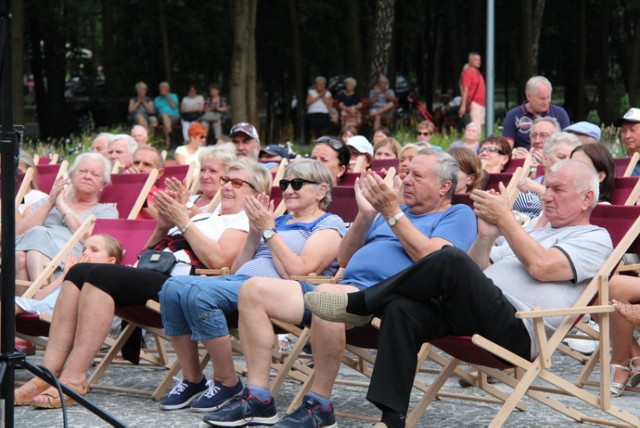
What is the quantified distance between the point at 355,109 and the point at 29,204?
13.7 m

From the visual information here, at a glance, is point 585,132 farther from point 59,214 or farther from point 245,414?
point 245,414

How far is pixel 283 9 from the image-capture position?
2888 centimetres

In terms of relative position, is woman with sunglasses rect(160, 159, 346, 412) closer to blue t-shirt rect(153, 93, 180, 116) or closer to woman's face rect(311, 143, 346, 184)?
woman's face rect(311, 143, 346, 184)

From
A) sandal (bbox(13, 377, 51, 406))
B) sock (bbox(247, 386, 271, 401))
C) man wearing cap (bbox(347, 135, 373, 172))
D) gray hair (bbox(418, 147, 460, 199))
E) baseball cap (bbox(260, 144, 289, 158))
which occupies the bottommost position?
sandal (bbox(13, 377, 51, 406))

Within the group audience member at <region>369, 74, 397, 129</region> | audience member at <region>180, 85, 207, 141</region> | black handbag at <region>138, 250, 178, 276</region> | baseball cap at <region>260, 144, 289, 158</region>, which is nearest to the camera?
black handbag at <region>138, 250, 178, 276</region>

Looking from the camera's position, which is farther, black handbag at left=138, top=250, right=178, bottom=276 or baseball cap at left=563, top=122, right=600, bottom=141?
→ baseball cap at left=563, top=122, right=600, bottom=141

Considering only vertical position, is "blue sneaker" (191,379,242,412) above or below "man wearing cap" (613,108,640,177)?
below

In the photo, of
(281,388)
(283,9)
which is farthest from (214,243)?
(283,9)

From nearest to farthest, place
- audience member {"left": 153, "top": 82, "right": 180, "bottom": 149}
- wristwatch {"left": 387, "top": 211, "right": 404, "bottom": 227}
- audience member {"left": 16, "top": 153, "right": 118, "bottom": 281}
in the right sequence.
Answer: wristwatch {"left": 387, "top": 211, "right": 404, "bottom": 227}, audience member {"left": 16, "top": 153, "right": 118, "bottom": 281}, audience member {"left": 153, "top": 82, "right": 180, "bottom": 149}

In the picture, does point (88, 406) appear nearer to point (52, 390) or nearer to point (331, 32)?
point (52, 390)

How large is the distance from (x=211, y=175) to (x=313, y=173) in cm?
144

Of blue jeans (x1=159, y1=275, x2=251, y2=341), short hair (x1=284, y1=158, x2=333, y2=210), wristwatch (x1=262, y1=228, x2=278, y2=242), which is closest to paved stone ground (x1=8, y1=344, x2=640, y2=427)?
blue jeans (x1=159, y1=275, x2=251, y2=341)

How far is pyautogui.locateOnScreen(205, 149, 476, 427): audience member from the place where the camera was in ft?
18.2

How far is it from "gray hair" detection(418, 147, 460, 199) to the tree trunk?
17661mm
